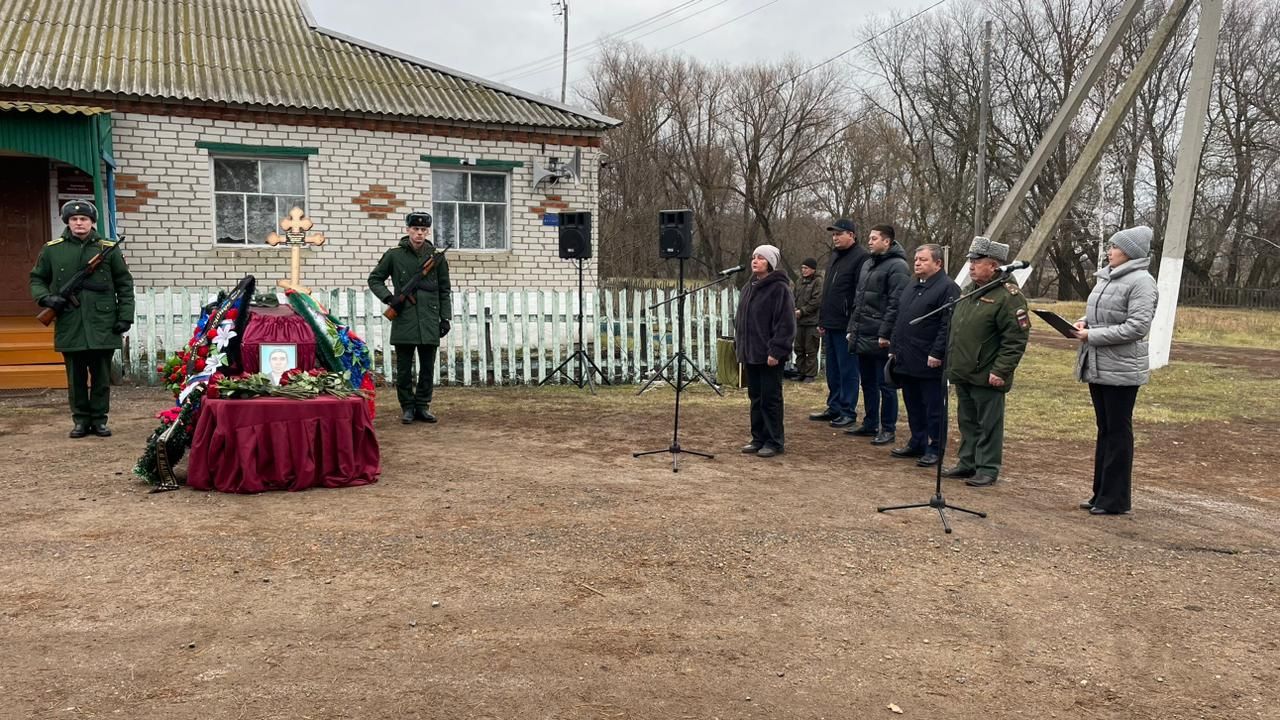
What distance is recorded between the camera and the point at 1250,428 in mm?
9008

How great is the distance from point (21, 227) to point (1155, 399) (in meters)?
14.1

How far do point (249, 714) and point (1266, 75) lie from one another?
140 ft

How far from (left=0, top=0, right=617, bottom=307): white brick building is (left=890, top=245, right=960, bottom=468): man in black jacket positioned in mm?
7415

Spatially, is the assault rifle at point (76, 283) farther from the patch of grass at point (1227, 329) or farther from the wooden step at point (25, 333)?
the patch of grass at point (1227, 329)

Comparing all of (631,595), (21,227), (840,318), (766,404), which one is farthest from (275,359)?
(21,227)

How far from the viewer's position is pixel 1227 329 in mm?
22500

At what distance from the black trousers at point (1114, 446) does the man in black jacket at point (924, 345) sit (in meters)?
1.20

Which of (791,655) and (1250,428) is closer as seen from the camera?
(791,655)

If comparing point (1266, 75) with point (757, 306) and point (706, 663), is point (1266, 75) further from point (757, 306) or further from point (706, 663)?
point (706, 663)

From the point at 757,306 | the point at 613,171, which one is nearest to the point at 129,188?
the point at 757,306

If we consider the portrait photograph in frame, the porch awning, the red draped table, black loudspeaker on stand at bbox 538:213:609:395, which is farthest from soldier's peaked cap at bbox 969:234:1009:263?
the porch awning

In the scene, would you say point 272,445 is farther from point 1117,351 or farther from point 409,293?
point 1117,351

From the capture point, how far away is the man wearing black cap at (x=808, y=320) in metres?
11.6

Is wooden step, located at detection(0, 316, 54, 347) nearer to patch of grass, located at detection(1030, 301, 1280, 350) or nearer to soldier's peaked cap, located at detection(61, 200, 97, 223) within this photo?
soldier's peaked cap, located at detection(61, 200, 97, 223)
